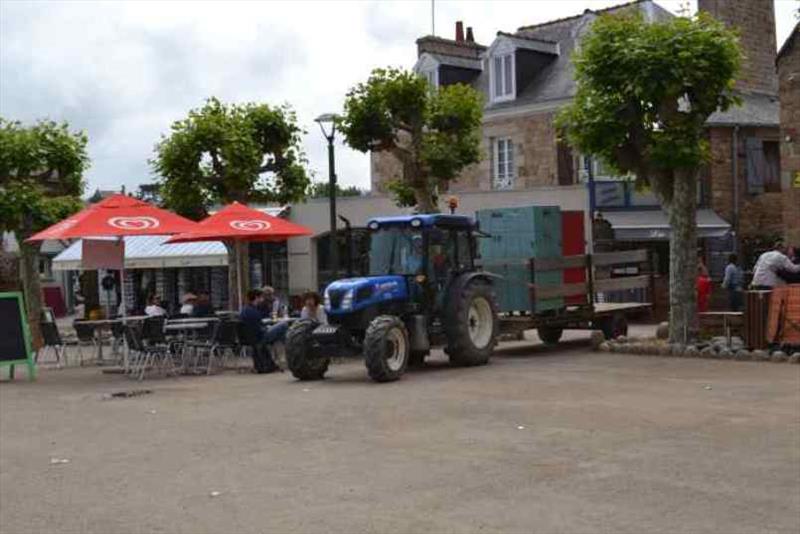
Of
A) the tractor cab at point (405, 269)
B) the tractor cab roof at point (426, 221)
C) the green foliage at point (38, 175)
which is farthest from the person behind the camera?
the green foliage at point (38, 175)

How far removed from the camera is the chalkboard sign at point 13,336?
648 inches

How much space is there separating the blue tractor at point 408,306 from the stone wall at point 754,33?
15585 mm

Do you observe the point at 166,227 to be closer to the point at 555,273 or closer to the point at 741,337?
the point at 555,273

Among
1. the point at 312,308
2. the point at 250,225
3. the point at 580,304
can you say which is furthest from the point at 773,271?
the point at 250,225

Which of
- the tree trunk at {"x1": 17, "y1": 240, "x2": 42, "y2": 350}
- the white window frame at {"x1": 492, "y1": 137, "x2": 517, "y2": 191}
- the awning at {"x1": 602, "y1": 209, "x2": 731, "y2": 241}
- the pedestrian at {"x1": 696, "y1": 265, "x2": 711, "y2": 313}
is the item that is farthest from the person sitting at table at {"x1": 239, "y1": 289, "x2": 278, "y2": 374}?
the white window frame at {"x1": 492, "y1": 137, "x2": 517, "y2": 191}

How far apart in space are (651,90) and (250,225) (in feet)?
22.2

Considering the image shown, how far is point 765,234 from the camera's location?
27.9 metres

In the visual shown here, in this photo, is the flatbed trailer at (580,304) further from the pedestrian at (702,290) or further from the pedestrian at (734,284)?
the pedestrian at (734,284)

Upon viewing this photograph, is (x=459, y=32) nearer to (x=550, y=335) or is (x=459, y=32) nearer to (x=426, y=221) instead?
(x=550, y=335)

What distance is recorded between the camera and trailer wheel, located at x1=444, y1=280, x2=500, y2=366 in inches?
632

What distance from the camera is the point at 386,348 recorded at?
48.0ft

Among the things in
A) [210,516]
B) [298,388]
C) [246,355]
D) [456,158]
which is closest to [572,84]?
[456,158]

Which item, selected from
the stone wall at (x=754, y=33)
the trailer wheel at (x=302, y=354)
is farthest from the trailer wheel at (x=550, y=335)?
the stone wall at (x=754, y=33)

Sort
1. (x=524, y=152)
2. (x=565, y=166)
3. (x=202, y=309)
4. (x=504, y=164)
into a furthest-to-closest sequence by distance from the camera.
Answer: (x=504, y=164)
(x=524, y=152)
(x=565, y=166)
(x=202, y=309)
